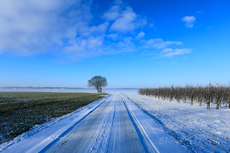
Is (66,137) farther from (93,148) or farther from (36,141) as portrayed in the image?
(93,148)

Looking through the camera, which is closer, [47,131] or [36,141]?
[36,141]

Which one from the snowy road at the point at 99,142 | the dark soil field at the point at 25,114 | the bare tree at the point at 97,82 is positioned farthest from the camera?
the bare tree at the point at 97,82

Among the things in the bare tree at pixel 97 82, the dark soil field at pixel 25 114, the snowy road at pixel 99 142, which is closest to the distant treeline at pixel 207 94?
the snowy road at pixel 99 142

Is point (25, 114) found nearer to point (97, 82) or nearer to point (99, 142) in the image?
point (99, 142)

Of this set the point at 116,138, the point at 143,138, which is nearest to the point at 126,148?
the point at 116,138

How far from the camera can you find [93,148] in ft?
10.9

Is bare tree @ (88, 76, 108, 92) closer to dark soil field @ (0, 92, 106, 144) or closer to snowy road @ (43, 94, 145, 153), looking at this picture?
dark soil field @ (0, 92, 106, 144)

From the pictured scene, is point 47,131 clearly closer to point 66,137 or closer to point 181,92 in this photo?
point 66,137

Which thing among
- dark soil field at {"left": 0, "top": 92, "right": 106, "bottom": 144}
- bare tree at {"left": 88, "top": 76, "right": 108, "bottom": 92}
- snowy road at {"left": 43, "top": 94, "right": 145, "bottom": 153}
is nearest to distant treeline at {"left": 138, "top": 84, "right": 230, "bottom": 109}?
snowy road at {"left": 43, "top": 94, "right": 145, "bottom": 153}

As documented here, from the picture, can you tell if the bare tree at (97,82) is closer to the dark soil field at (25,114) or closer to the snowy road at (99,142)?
the dark soil field at (25,114)

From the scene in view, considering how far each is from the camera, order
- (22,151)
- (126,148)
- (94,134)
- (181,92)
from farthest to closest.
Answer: (181,92)
(94,134)
(126,148)
(22,151)

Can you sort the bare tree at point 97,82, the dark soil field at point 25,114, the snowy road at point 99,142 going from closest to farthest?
1. the snowy road at point 99,142
2. the dark soil field at point 25,114
3. the bare tree at point 97,82

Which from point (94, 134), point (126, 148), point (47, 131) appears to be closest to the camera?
point (126, 148)

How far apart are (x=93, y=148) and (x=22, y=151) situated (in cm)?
207
